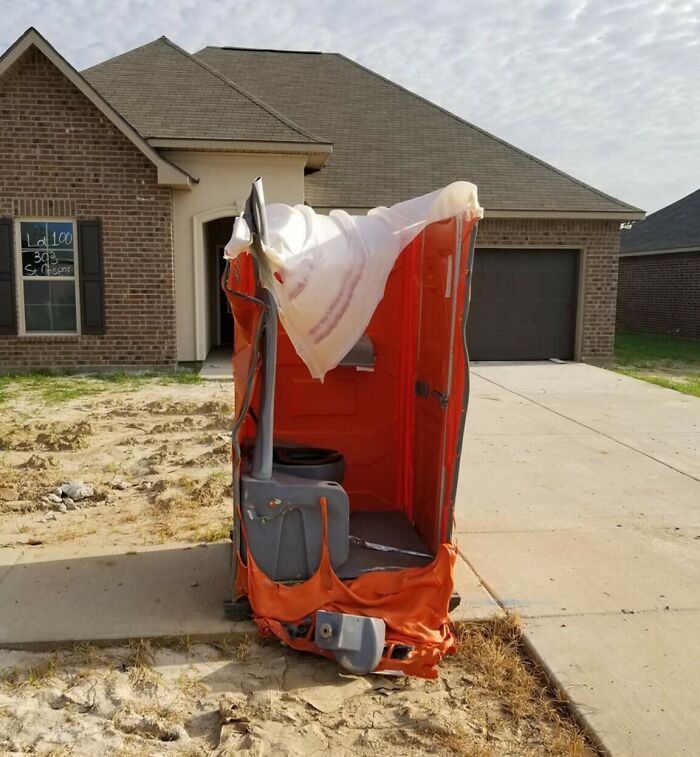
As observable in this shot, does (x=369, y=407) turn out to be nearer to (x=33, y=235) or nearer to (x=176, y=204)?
(x=176, y=204)

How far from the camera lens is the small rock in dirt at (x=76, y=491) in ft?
20.0

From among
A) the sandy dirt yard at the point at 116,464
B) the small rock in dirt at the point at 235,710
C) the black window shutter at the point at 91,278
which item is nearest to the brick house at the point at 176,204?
the black window shutter at the point at 91,278

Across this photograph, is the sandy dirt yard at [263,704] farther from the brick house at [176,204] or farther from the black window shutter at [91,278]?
the brick house at [176,204]

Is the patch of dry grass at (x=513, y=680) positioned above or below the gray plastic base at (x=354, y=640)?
below

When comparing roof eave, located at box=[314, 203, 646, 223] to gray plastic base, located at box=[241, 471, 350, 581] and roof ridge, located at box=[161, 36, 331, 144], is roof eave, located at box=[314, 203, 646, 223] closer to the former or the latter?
roof ridge, located at box=[161, 36, 331, 144]

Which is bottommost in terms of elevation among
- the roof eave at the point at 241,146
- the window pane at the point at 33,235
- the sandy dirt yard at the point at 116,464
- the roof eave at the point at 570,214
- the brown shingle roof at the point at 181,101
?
the sandy dirt yard at the point at 116,464

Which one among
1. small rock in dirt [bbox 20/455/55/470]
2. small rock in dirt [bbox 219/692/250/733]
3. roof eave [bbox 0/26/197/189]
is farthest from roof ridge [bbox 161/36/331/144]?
small rock in dirt [bbox 219/692/250/733]

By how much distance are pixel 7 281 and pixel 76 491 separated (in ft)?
25.5

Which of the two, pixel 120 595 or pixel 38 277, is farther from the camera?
pixel 38 277

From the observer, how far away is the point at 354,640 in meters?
3.58

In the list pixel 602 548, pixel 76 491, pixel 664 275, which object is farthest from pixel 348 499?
pixel 664 275

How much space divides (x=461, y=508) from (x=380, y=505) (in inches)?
44.0

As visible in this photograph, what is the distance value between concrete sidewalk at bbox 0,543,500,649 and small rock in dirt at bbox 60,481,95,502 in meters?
1.08

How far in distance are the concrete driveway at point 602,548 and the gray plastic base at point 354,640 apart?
84 centimetres
